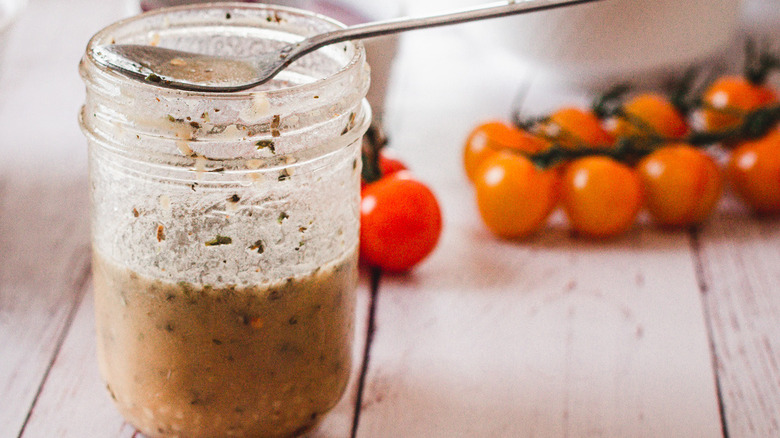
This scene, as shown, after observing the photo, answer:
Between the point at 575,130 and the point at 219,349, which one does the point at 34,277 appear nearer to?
the point at 219,349

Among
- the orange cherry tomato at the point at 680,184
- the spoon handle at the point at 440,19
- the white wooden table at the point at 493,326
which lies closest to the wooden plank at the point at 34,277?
the white wooden table at the point at 493,326

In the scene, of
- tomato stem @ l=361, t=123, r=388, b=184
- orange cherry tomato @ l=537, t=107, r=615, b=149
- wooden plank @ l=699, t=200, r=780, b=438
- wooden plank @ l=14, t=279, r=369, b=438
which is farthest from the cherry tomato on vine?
wooden plank @ l=699, t=200, r=780, b=438

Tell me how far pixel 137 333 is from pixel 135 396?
0.07 meters

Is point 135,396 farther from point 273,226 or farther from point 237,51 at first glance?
point 237,51

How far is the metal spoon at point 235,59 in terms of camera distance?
0.69m

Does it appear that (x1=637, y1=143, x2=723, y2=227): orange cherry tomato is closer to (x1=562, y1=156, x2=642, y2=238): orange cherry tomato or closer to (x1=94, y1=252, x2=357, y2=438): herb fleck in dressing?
(x1=562, y1=156, x2=642, y2=238): orange cherry tomato

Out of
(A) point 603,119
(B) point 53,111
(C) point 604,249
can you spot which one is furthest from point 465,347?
(B) point 53,111

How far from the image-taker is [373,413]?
90 cm

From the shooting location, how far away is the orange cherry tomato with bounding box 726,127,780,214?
4.19 feet

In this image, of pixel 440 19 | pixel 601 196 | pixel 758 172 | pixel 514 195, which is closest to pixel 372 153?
pixel 514 195

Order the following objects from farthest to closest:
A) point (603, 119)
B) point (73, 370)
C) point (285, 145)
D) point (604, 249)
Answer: point (603, 119)
point (604, 249)
point (73, 370)
point (285, 145)

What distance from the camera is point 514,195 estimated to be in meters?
1.21

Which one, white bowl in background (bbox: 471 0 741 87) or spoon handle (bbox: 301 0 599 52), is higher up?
spoon handle (bbox: 301 0 599 52)

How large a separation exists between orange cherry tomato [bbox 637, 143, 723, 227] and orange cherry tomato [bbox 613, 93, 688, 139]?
88 mm
